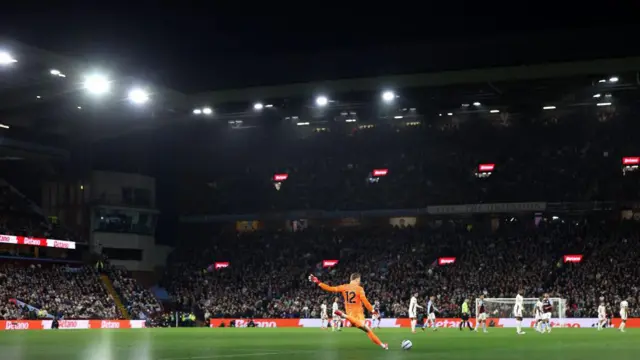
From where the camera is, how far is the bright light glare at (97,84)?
1805 inches

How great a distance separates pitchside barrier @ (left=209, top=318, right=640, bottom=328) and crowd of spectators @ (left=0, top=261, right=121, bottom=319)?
9.59 meters

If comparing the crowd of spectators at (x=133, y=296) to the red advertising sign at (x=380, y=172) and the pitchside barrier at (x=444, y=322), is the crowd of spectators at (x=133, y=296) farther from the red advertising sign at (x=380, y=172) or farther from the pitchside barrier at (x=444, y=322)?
the red advertising sign at (x=380, y=172)

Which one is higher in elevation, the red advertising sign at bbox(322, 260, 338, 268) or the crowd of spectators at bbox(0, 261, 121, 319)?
the red advertising sign at bbox(322, 260, 338, 268)

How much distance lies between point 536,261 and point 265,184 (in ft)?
93.9

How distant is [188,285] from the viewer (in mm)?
71000

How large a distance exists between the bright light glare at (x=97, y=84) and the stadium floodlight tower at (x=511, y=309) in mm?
28947

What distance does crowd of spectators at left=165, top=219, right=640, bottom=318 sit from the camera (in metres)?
56.9

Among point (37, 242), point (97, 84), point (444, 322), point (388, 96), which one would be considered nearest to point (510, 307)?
point (444, 322)

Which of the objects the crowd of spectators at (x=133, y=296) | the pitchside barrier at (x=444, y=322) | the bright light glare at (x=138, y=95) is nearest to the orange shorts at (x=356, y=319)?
the pitchside barrier at (x=444, y=322)

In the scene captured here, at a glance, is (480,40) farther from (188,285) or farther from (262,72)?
(188,285)

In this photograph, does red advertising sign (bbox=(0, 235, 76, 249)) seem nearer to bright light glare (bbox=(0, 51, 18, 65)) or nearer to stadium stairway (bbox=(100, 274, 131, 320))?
stadium stairway (bbox=(100, 274, 131, 320))

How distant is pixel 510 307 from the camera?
53.3 metres

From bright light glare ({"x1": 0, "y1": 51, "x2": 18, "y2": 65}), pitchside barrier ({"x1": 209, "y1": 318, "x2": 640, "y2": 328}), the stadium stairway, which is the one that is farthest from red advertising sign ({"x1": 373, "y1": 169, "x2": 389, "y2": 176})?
bright light glare ({"x1": 0, "y1": 51, "x2": 18, "y2": 65})

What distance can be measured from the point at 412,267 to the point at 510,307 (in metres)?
12.5
